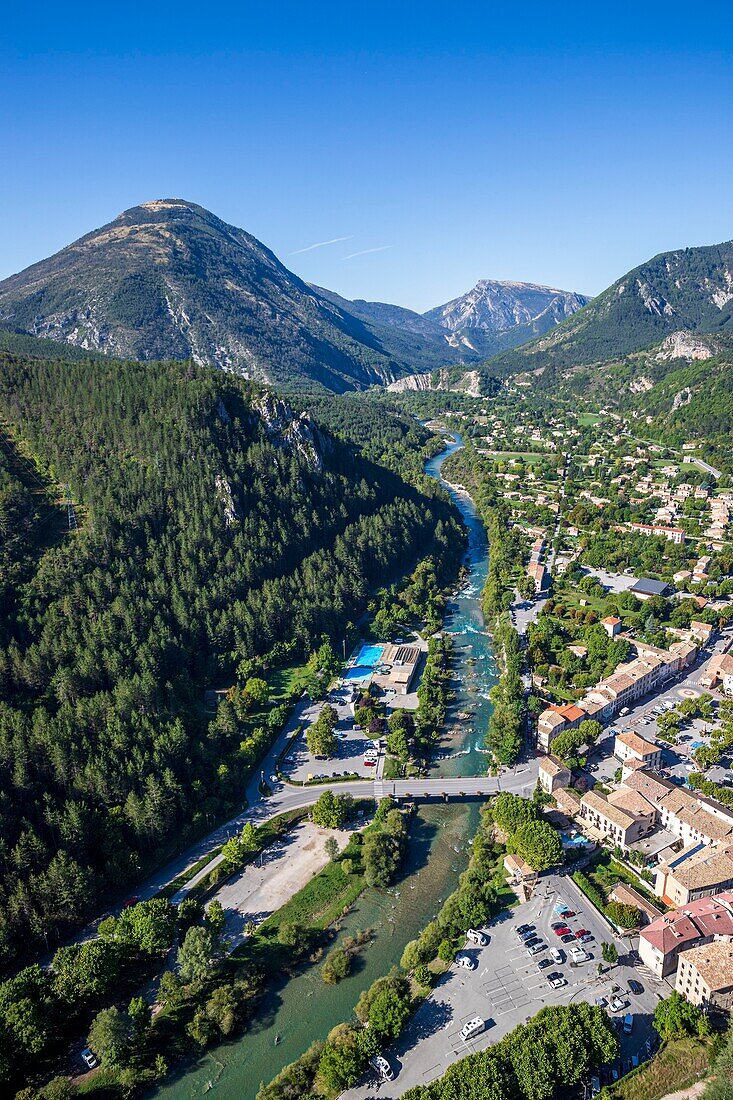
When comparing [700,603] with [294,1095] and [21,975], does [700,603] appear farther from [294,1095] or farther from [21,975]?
[21,975]

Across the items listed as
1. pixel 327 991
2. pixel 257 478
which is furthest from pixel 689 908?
pixel 257 478

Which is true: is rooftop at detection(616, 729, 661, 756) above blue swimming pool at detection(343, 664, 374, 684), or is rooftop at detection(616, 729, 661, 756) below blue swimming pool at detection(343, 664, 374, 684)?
below

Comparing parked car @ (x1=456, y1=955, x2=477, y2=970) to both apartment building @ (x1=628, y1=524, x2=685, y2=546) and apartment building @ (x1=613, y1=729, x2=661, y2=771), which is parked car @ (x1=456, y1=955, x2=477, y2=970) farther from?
apartment building @ (x1=628, y1=524, x2=685, y2=546)

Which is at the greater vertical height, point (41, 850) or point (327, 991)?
point (41, 850)

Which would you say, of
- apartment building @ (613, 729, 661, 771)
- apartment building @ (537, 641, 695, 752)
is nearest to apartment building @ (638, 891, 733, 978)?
apartment building @ (613, 729, 661, 771)

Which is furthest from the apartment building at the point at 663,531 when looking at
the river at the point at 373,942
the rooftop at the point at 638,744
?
the river at the point at 373,942

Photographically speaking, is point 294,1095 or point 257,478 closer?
point 294,1095
